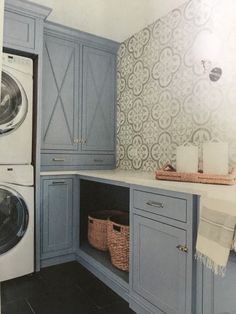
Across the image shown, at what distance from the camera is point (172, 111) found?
224cm

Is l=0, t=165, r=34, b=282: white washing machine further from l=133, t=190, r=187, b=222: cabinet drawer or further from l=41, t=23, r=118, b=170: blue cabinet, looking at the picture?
l=133, t=190, r=187, b=222: cabinet drawer

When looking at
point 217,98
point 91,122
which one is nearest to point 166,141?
point 217,98

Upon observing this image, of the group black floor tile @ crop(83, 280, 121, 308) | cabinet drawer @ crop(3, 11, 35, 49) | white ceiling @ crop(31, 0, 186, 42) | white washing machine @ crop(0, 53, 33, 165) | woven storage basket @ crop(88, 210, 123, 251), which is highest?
white ceiling @ crop(31, 0, 186, 42)

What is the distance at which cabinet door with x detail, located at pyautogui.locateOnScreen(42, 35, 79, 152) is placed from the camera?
2502 millimetres

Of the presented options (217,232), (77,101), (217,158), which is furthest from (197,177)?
(77,101)

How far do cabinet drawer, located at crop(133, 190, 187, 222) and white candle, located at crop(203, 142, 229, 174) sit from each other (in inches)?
14.6

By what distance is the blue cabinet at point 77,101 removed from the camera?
252 cm

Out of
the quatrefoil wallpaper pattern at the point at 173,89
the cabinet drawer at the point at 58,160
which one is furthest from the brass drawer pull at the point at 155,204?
the cabinet drawer at the point at 58,160

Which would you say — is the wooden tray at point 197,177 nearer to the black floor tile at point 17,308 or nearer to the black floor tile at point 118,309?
the black floor tile at point 118,309

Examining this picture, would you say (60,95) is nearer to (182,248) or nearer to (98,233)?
(98,233)

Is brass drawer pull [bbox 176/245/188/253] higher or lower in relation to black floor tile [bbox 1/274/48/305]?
higher

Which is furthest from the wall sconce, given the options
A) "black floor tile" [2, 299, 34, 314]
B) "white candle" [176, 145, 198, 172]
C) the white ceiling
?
"black floor tile" [2, 299, 34, 314]

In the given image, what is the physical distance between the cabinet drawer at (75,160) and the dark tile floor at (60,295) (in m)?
0.98

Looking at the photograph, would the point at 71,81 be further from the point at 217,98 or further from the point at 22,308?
the point at 22,308
